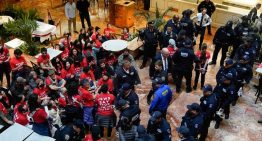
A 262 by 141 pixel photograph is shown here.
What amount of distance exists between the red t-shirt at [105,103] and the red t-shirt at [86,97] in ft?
0.85

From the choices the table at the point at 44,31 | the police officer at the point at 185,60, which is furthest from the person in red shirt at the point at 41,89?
the table at the point at 44,31

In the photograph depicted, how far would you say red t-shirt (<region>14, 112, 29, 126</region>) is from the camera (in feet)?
23.6

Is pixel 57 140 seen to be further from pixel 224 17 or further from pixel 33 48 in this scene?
pixel 224 17

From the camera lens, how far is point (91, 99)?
783 cm

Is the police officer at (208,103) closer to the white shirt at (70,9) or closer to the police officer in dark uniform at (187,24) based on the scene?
the police officer in dark uniform at (187,24)

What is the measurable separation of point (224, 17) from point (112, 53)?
18.3 ft

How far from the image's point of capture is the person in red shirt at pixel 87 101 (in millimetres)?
7762

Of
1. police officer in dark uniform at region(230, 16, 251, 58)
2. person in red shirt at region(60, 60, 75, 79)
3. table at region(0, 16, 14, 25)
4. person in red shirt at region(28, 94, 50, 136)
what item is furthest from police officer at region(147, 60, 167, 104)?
table at region(0, 16, 14, 25)

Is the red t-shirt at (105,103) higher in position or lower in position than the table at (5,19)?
lower

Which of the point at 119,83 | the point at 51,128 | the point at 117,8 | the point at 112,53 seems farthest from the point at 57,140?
the point at 117,8

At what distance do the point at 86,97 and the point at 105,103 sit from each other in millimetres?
495

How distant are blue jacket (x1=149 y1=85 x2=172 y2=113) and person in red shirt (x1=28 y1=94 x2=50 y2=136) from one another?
2220mm

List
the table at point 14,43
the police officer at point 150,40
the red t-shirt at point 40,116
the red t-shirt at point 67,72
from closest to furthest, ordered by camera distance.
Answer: the red t-shirt at point 40,116 < the red t-shirt at point 67,72 < the police officer at point 150,40 < the table at point 14,43

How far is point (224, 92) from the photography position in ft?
27.2
